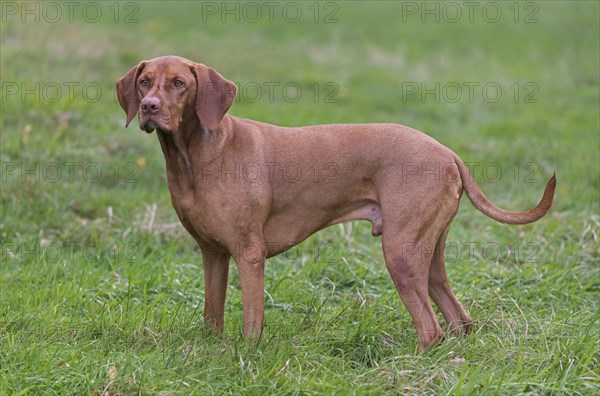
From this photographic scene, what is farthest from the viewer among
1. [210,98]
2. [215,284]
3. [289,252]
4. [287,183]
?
[289,252]

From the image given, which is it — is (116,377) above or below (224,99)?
below

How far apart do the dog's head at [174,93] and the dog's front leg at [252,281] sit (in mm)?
728

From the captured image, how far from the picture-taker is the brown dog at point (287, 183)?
4906 millimetres

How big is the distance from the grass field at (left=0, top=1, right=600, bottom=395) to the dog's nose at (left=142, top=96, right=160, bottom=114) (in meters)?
1.28

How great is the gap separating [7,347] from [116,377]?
786 millimetres

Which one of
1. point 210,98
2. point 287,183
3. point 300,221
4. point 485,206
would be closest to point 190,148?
point 210,98

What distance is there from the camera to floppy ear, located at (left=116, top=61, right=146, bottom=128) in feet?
16.4

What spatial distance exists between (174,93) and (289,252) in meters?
2.52

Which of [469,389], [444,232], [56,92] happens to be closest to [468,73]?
[56,92]

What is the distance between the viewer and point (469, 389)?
4.06 m

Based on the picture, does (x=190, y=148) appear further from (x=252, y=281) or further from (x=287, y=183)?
(x=252, y=281)

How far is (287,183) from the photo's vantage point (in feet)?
16.9

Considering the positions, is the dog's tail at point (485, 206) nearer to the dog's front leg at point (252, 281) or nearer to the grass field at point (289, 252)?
the grass field at point (289, 252)

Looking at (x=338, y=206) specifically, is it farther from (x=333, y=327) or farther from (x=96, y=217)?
(x=96, y=217)
